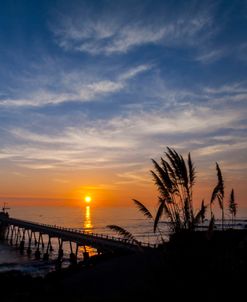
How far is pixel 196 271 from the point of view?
8.80 meters

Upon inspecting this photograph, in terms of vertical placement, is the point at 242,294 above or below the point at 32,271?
above

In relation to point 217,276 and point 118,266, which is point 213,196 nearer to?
point 217,276

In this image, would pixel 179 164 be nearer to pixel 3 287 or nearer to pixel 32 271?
pixel 3 287

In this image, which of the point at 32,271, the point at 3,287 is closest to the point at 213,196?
the point at 3,287

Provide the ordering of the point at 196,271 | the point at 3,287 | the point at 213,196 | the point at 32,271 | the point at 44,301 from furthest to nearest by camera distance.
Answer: the point at 32,271
the point at 3,287
the point at 44,301
the point at 213,196
the point at 196,271

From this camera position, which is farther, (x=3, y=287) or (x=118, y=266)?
(x=3, y=287)

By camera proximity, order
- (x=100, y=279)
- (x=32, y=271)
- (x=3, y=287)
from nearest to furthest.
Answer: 1. (x=100, y=279)
2. (x=3, y=287)
3. (x=32, y=271)

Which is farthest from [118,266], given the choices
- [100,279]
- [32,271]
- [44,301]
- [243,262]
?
[32,271]

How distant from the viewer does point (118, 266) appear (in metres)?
25.8

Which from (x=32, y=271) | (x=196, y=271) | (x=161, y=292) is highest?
(x=196, y=271)

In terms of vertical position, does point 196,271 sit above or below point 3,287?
above

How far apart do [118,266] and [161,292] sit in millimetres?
17570

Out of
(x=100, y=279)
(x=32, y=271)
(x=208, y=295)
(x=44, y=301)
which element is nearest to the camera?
(x=208, y=295)

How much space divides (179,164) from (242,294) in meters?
3.77
